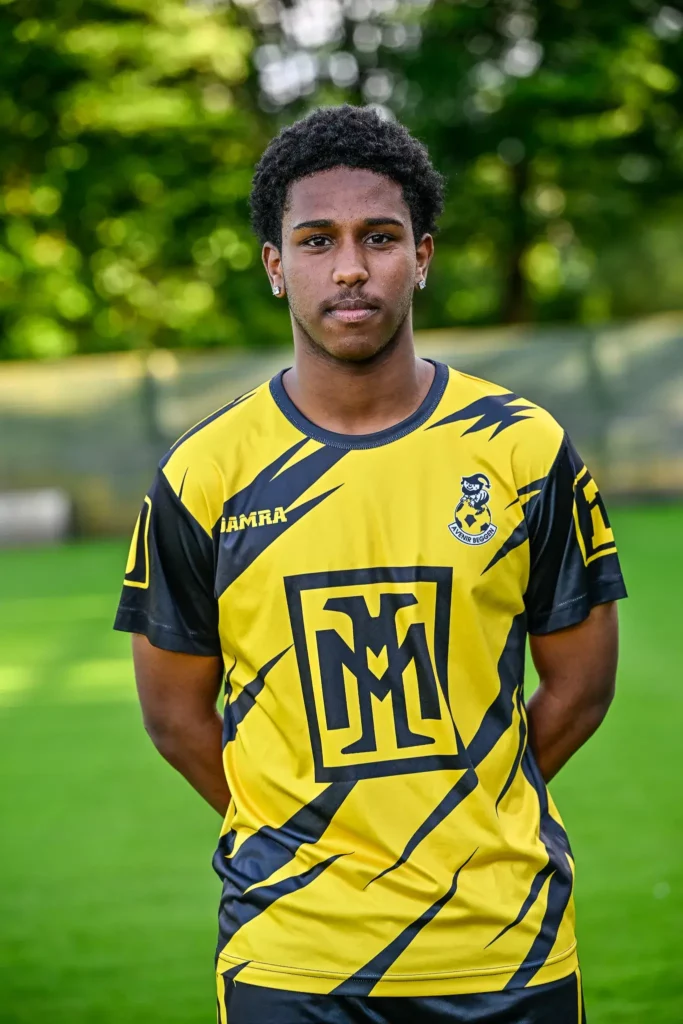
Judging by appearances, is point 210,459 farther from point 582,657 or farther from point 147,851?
point 147,851

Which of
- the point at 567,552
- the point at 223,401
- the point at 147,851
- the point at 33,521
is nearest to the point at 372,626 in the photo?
the point at 567,552

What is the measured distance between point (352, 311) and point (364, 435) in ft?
0.70

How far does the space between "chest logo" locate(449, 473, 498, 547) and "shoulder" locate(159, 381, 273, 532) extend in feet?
1.23

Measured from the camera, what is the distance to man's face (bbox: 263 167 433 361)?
236 cm

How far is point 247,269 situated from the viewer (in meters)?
26.4

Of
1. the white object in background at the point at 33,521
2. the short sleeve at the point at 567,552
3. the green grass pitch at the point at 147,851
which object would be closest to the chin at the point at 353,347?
the short sleeve at the point at 567,552

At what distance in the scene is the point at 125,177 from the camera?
24828mm

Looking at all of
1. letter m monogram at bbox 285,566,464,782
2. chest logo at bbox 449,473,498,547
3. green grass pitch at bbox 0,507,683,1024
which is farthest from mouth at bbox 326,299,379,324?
green grass pitch at bbox 0,507,683,1024

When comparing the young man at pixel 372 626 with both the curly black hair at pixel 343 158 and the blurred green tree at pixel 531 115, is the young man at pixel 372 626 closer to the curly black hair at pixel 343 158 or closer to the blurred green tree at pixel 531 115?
the curly black hair at pixel 343 158

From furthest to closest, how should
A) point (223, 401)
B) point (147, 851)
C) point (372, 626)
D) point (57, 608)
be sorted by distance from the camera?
point (223, 401) < point (57, 608) < point (147, 851) < point (372, 626)

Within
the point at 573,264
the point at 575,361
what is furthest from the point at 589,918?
the point at 573,264

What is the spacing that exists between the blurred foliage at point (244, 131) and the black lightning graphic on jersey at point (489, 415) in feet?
73.6

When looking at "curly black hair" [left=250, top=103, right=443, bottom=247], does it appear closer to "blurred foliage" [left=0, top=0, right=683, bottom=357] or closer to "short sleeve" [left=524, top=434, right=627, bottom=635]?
"short sleeve" [left=524, top=434, right=627, bottom=635]

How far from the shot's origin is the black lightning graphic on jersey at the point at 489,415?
7.89 feet
